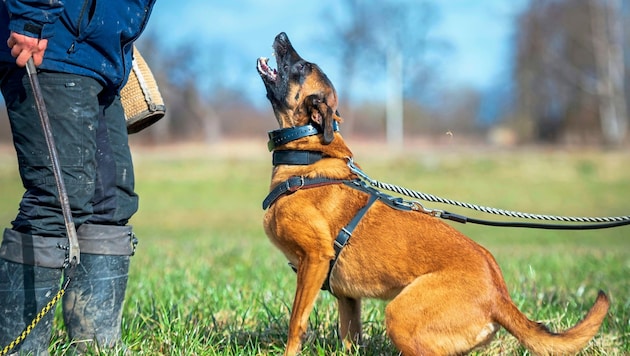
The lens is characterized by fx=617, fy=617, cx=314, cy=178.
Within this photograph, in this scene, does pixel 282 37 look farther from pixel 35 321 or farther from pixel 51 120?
pixel 35 321

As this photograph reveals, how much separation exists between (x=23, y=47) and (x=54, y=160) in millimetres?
477

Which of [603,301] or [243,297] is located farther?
[243,297]

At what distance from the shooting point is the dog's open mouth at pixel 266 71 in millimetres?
3623

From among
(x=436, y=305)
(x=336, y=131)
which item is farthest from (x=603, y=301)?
(x=336, y=131)

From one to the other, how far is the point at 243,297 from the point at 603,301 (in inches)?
99.7

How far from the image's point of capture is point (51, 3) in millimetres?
2533

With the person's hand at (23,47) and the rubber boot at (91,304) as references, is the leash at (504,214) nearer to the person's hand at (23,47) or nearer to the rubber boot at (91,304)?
the rubber boot at (91,304)

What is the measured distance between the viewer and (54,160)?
2.60 meters

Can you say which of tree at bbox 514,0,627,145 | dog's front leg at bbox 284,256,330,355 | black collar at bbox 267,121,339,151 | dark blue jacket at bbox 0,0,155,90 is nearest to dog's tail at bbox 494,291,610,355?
dog's front leg at bbox 284,256,330,355

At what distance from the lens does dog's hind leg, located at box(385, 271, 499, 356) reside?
278 centimetres

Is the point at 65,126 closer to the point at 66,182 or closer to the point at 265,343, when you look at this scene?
the point at 66,182

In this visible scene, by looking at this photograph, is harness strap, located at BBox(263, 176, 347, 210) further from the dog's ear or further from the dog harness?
the dog's ear

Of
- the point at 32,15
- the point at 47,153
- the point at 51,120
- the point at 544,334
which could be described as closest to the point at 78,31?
the point at 32,15

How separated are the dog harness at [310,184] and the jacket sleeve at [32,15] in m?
1.33
